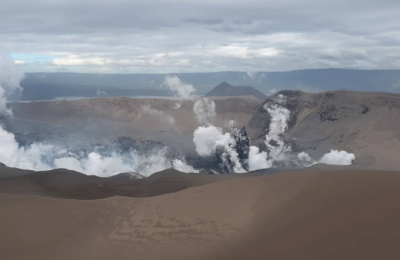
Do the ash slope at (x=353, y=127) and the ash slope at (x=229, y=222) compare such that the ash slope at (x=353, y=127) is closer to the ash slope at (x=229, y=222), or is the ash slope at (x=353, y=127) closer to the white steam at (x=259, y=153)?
the white steam at (x=259, y=153)

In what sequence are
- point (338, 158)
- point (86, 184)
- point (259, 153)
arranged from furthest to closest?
point (259, 153)
point (338, 158)
point (86, 184)

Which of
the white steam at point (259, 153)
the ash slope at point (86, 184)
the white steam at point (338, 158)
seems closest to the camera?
the ash slope at point (86, 184)

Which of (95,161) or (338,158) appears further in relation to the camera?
(95,161)

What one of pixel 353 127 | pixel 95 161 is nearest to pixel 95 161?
pixel 95 161

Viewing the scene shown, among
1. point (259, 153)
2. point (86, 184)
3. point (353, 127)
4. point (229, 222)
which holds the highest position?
point (353, 127)

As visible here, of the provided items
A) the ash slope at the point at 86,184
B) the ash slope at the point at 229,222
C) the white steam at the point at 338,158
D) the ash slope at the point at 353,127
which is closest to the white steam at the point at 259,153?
the white steam at the point at 338,158

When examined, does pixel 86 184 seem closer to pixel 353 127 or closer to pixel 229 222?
pixel 229 222
